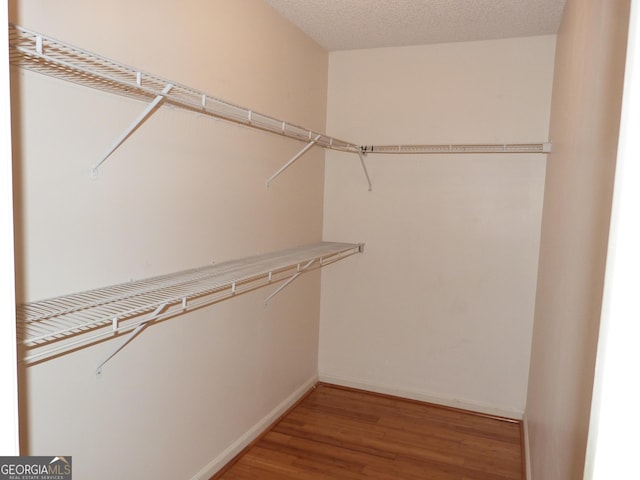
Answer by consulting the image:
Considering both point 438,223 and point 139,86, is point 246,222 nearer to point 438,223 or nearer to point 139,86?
point 139,86

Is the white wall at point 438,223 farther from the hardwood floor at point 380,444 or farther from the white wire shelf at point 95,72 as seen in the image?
the white wire shelf at point 95,72

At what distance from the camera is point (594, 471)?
0.50m

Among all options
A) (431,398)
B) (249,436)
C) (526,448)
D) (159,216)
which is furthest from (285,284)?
(526,448)

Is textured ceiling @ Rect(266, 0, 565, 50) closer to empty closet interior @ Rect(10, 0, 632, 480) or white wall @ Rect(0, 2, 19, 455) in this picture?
empty closet interior @ Rect(10, 0, 632, 480)

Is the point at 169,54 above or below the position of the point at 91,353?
above

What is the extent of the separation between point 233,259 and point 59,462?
1.14 m

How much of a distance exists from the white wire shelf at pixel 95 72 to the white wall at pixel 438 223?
119 cm

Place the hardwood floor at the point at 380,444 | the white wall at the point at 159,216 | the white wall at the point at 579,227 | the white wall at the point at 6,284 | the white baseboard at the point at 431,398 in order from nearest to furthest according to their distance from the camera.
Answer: the white wall at the point at 6,284, the white wall at the point at 579,227, the white wall at the point at 159,216, the hardwood floor at the point at 380,444, the white baseboard at the point at 431,398

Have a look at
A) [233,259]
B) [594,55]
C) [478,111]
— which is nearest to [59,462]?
[233,259]

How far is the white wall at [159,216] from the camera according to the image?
1.31 meters

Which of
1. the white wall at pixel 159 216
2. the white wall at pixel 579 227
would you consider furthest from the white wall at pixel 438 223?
the white wall at pixel 579 227

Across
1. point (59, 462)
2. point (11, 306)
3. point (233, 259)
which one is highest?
point (11, 306)

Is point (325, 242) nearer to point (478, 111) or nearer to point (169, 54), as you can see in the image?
point (478, 111)

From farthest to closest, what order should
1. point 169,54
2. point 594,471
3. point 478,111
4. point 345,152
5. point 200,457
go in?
point 345,152
point 478,111
point 200,457
point 169,54
point 594,471
